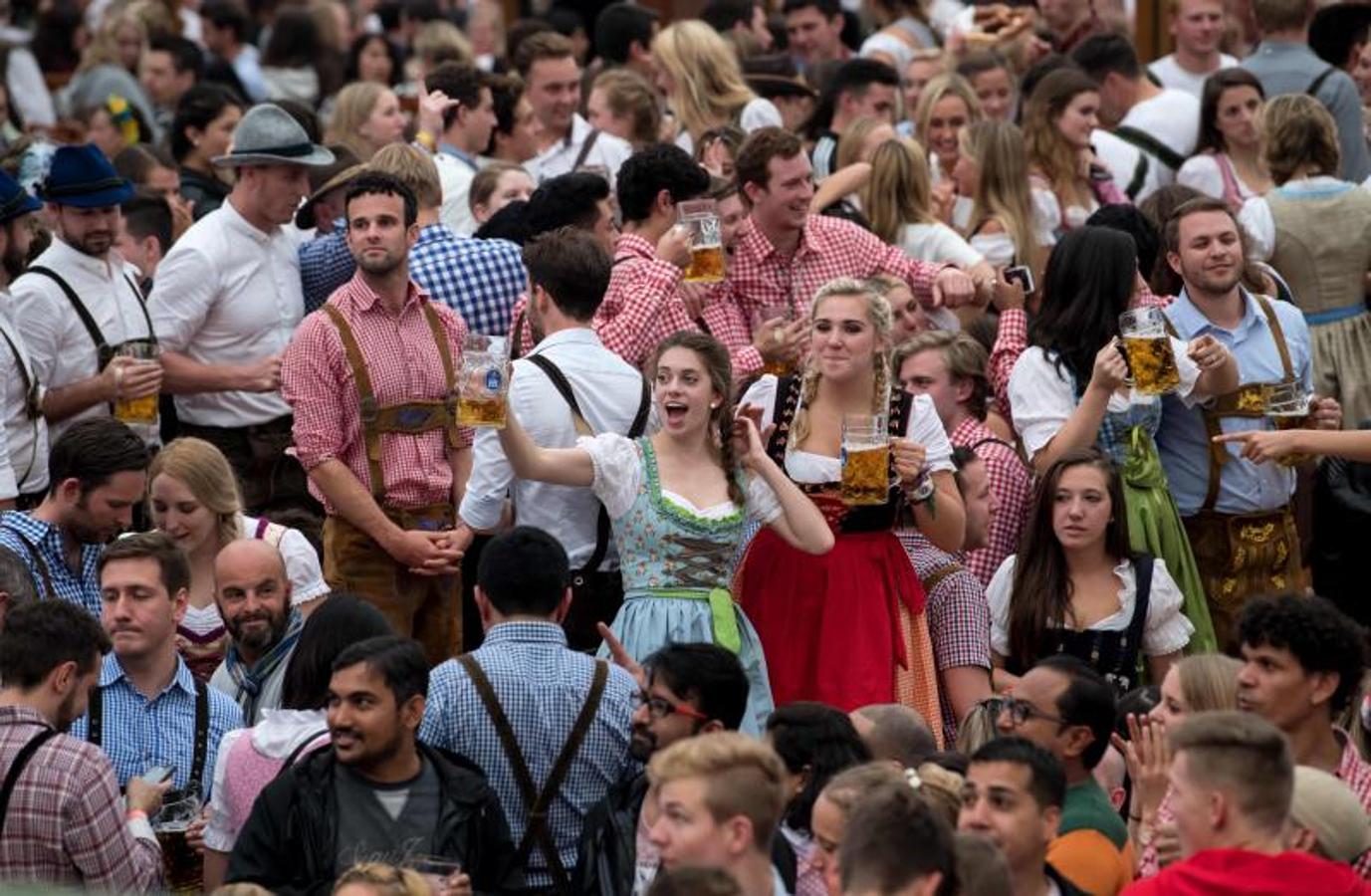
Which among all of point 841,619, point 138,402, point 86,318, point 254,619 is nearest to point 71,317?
point 86,318

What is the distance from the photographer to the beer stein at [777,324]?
333 inches

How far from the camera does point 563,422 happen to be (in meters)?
7.38

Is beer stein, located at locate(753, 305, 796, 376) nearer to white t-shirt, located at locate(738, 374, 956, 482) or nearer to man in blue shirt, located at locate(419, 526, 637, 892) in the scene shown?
white t-shirt, located at locate(738, 374, 956, 482)

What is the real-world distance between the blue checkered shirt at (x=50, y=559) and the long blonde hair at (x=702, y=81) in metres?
4.91

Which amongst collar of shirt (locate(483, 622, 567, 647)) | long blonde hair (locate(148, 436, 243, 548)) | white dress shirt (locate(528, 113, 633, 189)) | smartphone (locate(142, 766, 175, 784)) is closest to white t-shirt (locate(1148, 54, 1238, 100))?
white dress shirt (locate(528, 113, 633, 189))

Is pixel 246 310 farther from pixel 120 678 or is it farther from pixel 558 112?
pixel 558 112

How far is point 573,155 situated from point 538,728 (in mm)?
5616

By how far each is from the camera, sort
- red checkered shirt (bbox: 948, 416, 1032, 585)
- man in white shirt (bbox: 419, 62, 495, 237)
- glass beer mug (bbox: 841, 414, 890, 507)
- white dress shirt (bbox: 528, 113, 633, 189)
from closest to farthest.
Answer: glass beer mug (bbox: 841, 414, 890, 507) → red checkered shirt (bbox: 948, 416, 1032, 585) → man in white shirt (bbox: 419, 62, 495, 237) → white dress shirt (bbox: 528, 113, 633, 189)

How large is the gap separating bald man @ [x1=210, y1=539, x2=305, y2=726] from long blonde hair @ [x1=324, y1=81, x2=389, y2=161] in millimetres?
4879

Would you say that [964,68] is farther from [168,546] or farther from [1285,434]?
[168,546]

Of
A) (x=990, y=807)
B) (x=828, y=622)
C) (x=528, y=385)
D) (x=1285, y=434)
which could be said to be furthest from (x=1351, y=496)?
(x=990, y=807)

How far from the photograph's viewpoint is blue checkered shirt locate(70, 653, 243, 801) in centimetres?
661

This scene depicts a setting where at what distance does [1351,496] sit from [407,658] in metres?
3.78

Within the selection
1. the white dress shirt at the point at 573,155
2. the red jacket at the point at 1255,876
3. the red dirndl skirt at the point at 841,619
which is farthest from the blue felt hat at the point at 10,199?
the red jacket at the point at 1255,876
